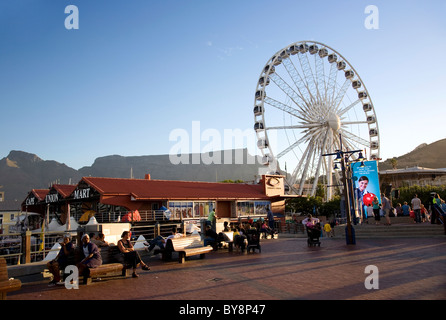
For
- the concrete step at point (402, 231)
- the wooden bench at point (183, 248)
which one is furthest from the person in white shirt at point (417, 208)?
the wooden bench at point (183, 248)

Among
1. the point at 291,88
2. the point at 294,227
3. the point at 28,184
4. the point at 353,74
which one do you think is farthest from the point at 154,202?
the point at 28,184

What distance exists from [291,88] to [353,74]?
29.6 ft

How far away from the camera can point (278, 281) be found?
800 centimetres

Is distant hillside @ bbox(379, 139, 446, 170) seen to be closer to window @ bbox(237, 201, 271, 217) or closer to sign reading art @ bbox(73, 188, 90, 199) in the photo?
window @ bbox(237, 201, 271, 217)

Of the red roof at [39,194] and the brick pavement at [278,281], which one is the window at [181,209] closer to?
the red roof at [39,194]

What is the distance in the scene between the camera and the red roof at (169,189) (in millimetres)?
28469

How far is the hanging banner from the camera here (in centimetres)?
2647

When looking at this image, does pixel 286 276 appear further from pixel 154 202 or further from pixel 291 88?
pixel 291 88

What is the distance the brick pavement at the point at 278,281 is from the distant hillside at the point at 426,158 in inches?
6078

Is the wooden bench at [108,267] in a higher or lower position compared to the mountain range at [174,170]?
lower

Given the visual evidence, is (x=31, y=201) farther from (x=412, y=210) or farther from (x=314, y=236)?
(x=412, y=210)

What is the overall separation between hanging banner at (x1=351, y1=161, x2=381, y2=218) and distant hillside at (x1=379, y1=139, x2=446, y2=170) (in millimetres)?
136012

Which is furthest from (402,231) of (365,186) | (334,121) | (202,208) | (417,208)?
(334,121)

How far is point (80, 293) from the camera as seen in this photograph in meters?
7.37
